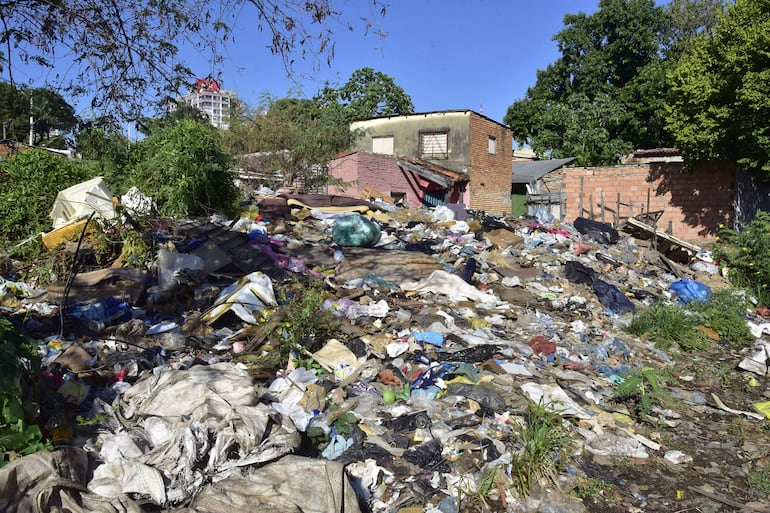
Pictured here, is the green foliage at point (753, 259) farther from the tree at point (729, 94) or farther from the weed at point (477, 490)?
the weed at point (477, 490)

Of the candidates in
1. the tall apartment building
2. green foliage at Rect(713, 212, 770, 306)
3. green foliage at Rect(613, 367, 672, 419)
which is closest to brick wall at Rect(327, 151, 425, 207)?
green foliage at Rect(713, 212, 770, 306)

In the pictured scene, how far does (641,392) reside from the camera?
159 inches

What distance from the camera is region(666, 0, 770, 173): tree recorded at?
34.7 ft

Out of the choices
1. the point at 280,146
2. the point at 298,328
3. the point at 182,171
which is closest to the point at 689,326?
the point at 298,328

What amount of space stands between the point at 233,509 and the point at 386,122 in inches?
708

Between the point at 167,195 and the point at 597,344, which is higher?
the point at 167,195

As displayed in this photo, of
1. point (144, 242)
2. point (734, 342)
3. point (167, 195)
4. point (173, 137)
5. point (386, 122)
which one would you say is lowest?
point (734, 342)

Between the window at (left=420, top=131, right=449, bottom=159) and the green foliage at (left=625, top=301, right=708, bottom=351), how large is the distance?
1327 cm

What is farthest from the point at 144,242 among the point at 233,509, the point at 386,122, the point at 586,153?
the point at 586,153

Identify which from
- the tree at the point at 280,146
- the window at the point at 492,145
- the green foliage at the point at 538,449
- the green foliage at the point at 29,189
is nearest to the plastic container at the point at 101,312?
the green foliage at the point at 29,189

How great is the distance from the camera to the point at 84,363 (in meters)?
3.53

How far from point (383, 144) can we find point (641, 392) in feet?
53.0

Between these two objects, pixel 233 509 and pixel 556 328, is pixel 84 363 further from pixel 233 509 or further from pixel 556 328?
pixel 556 328

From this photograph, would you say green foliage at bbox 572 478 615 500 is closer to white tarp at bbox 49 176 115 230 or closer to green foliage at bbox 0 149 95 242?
white tarp at bbox 49 176 115 230
